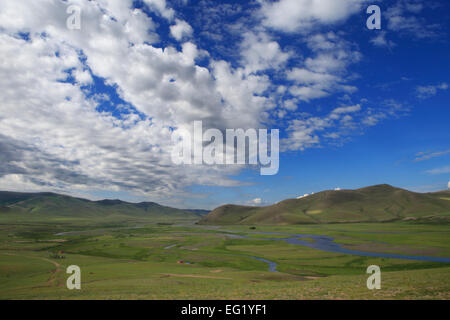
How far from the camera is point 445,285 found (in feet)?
92.9

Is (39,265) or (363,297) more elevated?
(363,297)

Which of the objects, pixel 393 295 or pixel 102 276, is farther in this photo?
pixel 102 276

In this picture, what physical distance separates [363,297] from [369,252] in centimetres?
8640

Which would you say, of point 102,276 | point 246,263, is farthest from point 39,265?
point 246,263

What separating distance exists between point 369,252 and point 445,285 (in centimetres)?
7924

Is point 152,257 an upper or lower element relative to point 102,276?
lower
